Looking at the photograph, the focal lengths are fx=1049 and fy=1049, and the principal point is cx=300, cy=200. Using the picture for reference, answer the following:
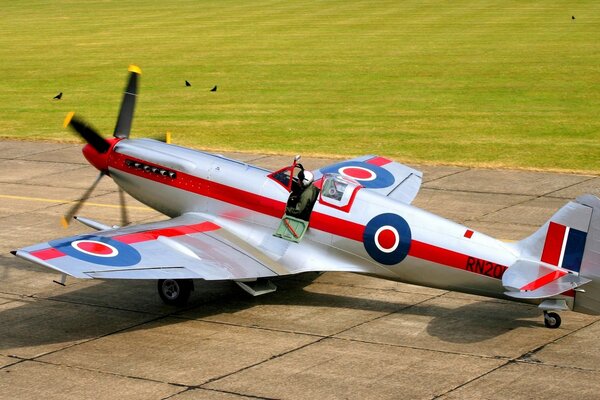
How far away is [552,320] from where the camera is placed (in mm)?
15531

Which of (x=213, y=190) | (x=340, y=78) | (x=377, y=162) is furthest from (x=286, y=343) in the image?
(x=340, y=78)

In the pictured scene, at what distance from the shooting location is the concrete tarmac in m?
13.8

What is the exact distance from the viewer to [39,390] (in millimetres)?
13859

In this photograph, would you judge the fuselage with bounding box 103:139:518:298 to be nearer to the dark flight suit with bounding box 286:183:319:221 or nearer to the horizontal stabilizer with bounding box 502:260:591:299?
the dark flight suit with bounding box 286:183:319:221

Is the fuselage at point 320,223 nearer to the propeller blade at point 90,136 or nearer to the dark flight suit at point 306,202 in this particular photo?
the dark flight suit at point 306,202

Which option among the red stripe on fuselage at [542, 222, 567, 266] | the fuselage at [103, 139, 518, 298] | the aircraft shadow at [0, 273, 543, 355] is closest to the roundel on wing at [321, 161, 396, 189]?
the aircraft shadow at [0, 273, 543, 355]

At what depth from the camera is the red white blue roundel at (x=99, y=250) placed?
1563cm

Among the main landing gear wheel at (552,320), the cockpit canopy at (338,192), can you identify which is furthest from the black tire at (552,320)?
the cockpit canopy at (338,192)

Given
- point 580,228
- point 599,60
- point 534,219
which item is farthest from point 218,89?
point 580,228

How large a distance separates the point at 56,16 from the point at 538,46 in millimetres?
35872

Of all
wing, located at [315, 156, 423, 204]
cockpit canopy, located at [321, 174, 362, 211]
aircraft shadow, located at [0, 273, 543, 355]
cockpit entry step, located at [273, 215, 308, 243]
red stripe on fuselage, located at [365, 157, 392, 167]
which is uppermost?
red stripe on fuselage, located at [365, 157, 392, 167]

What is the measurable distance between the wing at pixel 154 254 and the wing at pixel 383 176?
3.14 meters

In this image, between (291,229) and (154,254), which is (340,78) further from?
(154,254)

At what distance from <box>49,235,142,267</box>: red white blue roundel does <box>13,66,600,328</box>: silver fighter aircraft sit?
0.03 m
